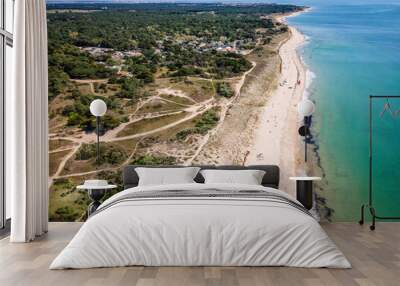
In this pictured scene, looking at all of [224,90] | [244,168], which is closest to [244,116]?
[224,90]

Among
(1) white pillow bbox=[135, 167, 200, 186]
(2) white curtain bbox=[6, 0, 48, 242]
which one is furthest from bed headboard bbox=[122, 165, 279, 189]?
(2) white curtain bbox=[6, 0, 48, 242]

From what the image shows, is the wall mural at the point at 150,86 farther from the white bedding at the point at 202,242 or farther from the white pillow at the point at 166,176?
the white bedding at the point at 202,242

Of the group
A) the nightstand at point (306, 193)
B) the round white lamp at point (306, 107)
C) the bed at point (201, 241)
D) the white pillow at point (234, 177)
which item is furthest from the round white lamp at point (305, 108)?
the bed at point (201, 241)

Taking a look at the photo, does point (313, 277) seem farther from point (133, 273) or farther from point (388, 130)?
point (388, 130)

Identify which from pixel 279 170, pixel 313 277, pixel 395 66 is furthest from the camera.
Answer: pixel 395 66

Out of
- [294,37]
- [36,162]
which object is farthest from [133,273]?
[294,37]

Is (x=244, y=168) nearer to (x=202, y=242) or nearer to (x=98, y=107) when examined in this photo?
(x=98, y=107)
